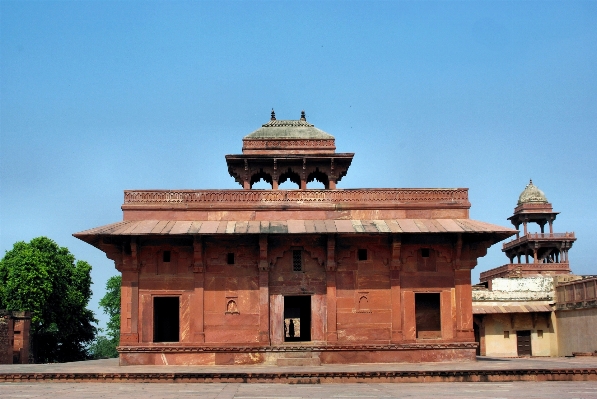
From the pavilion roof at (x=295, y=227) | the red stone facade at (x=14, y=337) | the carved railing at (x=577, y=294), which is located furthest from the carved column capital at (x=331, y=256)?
the red stone facade at (x=14, y=337)

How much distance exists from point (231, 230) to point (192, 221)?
184cm

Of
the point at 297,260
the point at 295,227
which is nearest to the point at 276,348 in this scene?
the point at 297,260

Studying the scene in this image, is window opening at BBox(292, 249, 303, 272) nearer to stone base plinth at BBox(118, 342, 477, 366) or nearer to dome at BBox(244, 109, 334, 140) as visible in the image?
stone base plinth at BBox(118, 342, 477, 366)

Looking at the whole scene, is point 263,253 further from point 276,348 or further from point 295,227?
point 276,348

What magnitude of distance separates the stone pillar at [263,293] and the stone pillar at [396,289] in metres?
4.19

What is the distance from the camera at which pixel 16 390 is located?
51.5 ft

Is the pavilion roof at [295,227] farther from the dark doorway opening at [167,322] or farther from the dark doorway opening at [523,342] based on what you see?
the dark doorway opening at [523,342]

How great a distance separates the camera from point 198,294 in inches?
910

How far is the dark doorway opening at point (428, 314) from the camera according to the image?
2444 centimetres

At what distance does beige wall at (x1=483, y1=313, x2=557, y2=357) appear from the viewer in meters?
33.6

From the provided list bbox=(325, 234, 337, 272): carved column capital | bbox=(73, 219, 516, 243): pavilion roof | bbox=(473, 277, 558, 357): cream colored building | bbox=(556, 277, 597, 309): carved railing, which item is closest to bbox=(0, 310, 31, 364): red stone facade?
bbox=(73, 219, 516, 243): pavilion roof

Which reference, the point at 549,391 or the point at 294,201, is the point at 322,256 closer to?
the point at 294,201

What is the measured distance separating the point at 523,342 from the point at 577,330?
11.0 ft

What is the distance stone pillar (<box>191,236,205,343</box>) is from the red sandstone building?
0.11ft
